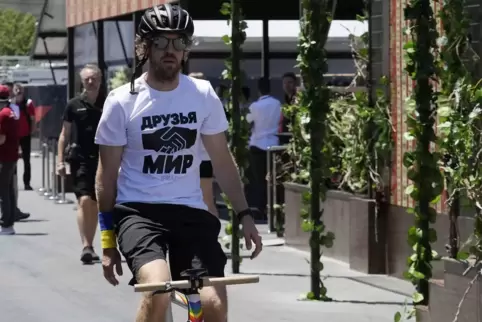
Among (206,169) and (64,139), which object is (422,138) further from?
(64,139)

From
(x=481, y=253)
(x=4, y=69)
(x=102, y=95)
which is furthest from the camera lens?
(x=4, y=69)

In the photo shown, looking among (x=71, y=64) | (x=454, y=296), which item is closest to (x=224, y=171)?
(x=454, y=296)

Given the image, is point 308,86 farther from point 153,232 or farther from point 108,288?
point 153,232

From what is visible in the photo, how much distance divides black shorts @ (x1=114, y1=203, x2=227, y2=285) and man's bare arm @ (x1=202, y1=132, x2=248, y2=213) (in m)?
0.23

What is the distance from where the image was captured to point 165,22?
5945mm

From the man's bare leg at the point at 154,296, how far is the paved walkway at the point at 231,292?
13.9 feet

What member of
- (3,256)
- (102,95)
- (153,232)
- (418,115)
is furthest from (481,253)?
(3,256)

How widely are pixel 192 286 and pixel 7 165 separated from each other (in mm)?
11497

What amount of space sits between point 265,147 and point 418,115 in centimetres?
862

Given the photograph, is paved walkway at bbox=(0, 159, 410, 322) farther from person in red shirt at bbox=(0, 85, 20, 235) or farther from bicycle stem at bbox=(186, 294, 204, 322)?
bicycle stem at bbox=(186, 294, 204, 322)

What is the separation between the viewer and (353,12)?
755 inches

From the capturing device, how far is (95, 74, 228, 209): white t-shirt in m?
5.95

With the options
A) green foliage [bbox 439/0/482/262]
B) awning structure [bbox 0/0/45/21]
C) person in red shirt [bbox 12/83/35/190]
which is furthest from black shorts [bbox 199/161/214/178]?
awning structure [bbox 0/0/45/21]

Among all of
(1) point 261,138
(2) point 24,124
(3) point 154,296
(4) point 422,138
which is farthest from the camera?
(2) point 24,124
